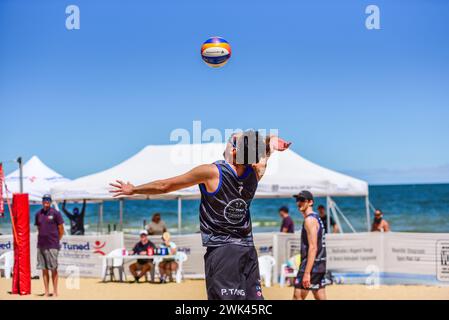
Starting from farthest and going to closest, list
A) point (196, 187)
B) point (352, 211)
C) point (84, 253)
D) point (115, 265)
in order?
point (352, 211) < point (196, 187) < point (84, 253) < point (115, 265)

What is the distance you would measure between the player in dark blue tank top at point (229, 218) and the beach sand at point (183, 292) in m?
6.55

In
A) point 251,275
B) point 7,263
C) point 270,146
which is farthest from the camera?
point 7,263

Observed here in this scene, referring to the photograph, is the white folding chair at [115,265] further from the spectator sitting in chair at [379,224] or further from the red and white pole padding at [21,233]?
the spectator sitting in chair at [379,224]

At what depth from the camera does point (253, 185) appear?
16.5 feet

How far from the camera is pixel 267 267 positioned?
13016 millimetres

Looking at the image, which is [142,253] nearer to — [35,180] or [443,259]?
[443,259]

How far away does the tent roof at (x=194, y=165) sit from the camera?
48.9 ft

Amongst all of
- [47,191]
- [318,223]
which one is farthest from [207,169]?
[47,191]

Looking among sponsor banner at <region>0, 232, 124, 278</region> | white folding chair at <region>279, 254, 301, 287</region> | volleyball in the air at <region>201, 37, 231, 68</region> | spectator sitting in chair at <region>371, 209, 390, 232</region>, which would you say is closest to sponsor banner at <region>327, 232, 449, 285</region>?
white folding chair at <region>279, 254, 301, 287</region>

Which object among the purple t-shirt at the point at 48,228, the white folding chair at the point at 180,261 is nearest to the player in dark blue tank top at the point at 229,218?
the purple t-shirt at the point at 48,228

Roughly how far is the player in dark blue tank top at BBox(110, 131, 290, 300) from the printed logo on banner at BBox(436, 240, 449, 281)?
784 cm

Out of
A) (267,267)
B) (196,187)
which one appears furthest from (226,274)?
(196,187)

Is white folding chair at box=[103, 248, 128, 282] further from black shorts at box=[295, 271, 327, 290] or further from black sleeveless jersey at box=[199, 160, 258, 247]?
black sleeveless jersey at box=[199, 160, 258, 247]

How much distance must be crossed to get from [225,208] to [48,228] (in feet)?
22.8
